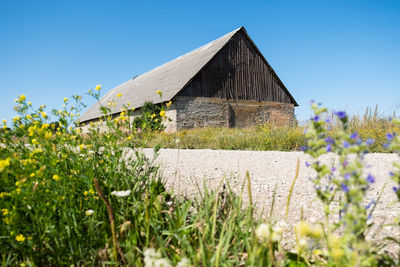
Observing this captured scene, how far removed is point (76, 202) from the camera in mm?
1866

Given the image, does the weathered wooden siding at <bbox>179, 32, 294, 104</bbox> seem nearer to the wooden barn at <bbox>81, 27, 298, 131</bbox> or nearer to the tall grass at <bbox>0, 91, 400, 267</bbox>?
the wooden barn at <bbox>81, 27, 298, 131</bbox>

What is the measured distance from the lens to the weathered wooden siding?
52.9ft

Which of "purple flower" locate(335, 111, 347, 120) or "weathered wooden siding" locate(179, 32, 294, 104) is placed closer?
"purple flower" locate(335, 111, 347, 120)

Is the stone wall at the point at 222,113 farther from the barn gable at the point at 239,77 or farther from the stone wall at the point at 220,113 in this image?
the barn gable at the point at 239,77

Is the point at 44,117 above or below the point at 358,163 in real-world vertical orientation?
above

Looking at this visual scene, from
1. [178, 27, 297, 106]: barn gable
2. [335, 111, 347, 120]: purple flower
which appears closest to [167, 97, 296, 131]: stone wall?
[178, 27, 297, 106]: barn gable

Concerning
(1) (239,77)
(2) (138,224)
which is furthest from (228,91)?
Result: (2) (138,224)

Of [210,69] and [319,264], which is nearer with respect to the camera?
[319,264]

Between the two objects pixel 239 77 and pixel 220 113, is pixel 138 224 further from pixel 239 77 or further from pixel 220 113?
pixel 239 77

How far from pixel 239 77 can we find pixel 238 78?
12cm

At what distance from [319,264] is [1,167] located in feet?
5.21

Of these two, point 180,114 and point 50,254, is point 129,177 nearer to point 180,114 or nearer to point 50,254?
point 50,254

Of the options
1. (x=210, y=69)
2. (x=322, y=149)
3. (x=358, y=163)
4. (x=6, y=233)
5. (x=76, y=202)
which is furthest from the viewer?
(x=210, y=69)

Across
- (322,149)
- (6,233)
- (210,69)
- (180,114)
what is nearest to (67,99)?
(6,233)
